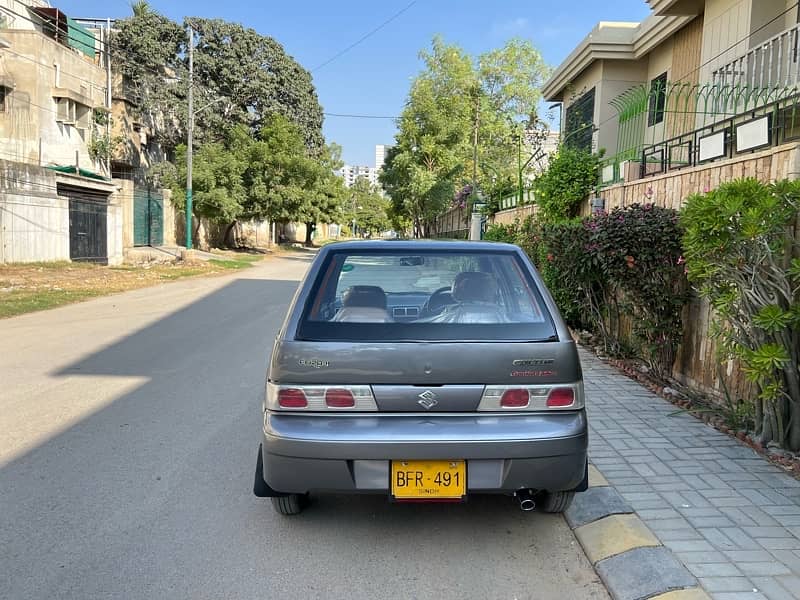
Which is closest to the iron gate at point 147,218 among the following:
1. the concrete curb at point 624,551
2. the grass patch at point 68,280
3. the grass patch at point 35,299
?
the grass patch at point 68,280

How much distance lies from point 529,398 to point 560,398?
0.51 ft

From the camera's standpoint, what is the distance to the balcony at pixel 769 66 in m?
7.56

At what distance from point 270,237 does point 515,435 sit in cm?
4757

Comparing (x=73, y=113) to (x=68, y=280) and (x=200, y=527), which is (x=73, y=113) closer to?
(x=68, y=280)

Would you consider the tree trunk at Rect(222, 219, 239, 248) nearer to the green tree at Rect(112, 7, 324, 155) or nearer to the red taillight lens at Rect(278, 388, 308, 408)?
the green tree at Rect(112, 7, 324, 155)

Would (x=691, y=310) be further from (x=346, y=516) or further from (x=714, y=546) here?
(x=346, y=516)

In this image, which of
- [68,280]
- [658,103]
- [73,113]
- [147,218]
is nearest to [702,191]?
[658,103]

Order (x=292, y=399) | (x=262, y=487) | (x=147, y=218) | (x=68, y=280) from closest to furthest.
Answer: (x=292, y=399)
(x=262, y=487)
(x=68, y=280)
(x=147, y=218)

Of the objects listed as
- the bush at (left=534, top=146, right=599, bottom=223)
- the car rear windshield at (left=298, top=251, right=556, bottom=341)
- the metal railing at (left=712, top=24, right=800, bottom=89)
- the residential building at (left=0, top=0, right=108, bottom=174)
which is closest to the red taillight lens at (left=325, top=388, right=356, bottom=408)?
the car rear windshield at (left=298, top=251, right=556, bottom=341)

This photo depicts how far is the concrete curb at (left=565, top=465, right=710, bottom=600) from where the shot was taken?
2791 millimetres

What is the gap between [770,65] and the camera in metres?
8.00

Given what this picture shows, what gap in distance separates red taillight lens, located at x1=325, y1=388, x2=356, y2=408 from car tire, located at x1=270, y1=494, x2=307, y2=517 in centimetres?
77

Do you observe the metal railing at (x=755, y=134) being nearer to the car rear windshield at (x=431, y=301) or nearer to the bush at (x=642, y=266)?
the bush at (x=642, y=266)

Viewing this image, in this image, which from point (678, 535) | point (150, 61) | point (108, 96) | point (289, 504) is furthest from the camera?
point (150, 61)
